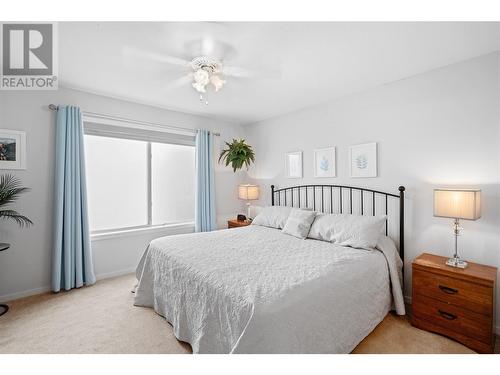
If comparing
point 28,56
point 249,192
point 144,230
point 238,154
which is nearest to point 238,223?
point 249,192

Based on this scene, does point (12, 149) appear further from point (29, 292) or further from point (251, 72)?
point (251, 72)

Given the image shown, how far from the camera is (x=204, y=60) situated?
213 cm

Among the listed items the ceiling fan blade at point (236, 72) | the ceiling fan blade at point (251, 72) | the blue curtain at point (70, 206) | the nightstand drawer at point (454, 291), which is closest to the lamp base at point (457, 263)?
the nightstand drawer at point (454, 291)

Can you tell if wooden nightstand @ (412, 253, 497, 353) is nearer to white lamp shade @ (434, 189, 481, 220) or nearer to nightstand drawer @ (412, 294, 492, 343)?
nightstand drawer @ (412, 294, 492, 343)

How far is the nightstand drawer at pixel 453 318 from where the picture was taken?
1798 mm

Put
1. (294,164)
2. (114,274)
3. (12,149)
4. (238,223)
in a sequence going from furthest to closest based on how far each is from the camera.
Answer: (238,223)
(294,164)
(114,274)
(12,149)

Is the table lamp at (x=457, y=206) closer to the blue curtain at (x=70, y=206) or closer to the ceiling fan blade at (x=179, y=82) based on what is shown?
the ceiling fan blade at (x=179, y=82)

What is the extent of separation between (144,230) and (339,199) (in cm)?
282

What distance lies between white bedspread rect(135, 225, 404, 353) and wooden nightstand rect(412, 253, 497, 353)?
209 millimetres

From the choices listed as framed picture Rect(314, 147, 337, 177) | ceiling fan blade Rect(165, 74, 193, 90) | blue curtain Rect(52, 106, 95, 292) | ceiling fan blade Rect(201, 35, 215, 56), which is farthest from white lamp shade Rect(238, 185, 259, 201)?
ceiling fan blade Rect(201, 35, 215, 56)

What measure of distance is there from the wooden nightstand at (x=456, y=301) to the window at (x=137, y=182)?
3.26 metres
